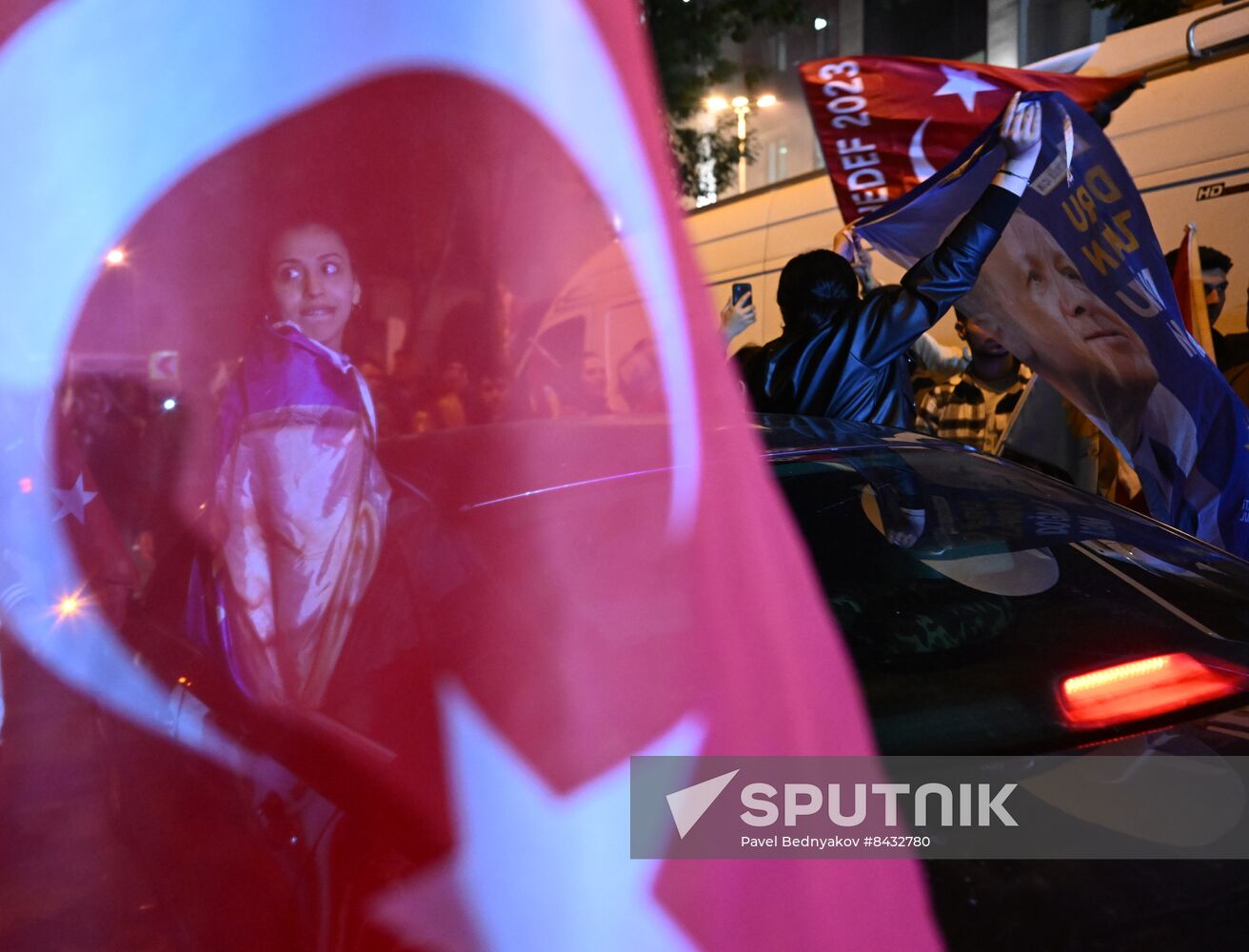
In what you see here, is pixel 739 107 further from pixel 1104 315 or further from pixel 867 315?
pixel 867 315

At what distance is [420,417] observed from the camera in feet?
4.58

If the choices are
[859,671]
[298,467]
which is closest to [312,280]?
[298,467]

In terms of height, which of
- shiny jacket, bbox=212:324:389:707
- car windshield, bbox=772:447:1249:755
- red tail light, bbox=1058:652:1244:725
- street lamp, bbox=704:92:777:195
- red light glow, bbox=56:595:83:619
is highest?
street lamp, bbox=704:92:777:195

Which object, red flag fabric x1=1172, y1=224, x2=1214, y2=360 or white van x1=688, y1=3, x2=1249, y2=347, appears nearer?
red flag fabric x1=1172, y1=224, x2=1214, y2=360

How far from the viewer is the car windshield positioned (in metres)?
1.50

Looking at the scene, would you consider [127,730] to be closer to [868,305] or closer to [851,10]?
[868,305]

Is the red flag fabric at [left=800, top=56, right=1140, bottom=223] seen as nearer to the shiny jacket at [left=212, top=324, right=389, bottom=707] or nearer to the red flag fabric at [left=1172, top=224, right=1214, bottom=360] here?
the red flag fabric at [left=1172, top=224, right=1214, bottom=360]

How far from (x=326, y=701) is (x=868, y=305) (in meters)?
2.00

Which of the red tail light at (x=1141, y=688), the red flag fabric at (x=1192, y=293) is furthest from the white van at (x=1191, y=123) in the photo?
the red tail light at (x=1141, y=688)

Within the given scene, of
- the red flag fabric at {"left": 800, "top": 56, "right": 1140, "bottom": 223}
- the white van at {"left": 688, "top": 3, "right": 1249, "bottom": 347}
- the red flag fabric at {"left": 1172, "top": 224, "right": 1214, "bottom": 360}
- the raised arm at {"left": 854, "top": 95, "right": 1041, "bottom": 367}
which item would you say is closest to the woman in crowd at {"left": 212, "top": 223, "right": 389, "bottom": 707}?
the raised arm at {"left": 854, "top": 95, "right": 1041, "bottom": 367}

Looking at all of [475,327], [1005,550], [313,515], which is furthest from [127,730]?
[1005,550]

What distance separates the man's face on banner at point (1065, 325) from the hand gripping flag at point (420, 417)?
207cm

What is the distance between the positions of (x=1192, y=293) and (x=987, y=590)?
247 centimetres

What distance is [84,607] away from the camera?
4.51 ft
